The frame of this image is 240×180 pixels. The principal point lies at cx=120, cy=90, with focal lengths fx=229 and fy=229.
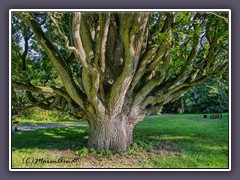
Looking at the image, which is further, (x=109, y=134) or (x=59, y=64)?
(x=109, y=134)

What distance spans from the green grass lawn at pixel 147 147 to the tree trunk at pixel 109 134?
5.4 inches

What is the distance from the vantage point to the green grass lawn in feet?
12.5

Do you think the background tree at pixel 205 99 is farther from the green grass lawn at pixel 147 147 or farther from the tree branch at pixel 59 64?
the tree branch at pixel 59 64

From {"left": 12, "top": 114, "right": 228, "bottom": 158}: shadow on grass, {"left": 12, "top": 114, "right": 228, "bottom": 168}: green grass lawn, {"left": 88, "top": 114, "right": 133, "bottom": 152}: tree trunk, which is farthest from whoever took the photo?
{"left": 88, "top": 114, "right": 133, "bottom": 152}: tree trunk

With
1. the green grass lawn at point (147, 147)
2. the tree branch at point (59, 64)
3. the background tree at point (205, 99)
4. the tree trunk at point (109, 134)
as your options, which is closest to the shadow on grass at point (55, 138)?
the green grass lawn at point (147, 147)

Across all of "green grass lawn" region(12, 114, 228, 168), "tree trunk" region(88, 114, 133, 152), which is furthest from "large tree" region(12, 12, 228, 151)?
"green grass lawn" region(12, 114, 228, 168)

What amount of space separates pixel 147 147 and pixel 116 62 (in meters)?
1.83

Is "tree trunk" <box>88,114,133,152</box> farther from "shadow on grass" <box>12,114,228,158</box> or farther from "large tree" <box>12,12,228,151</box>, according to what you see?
"shadow on grass" <box>12,114,228,158</box>

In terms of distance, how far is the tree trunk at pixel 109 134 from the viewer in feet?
14.6

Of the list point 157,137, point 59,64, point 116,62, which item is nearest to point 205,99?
point 157,137

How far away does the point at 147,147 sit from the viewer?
464cm

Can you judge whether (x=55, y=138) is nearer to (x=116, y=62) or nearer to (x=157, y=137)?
(x=116, y=62)
